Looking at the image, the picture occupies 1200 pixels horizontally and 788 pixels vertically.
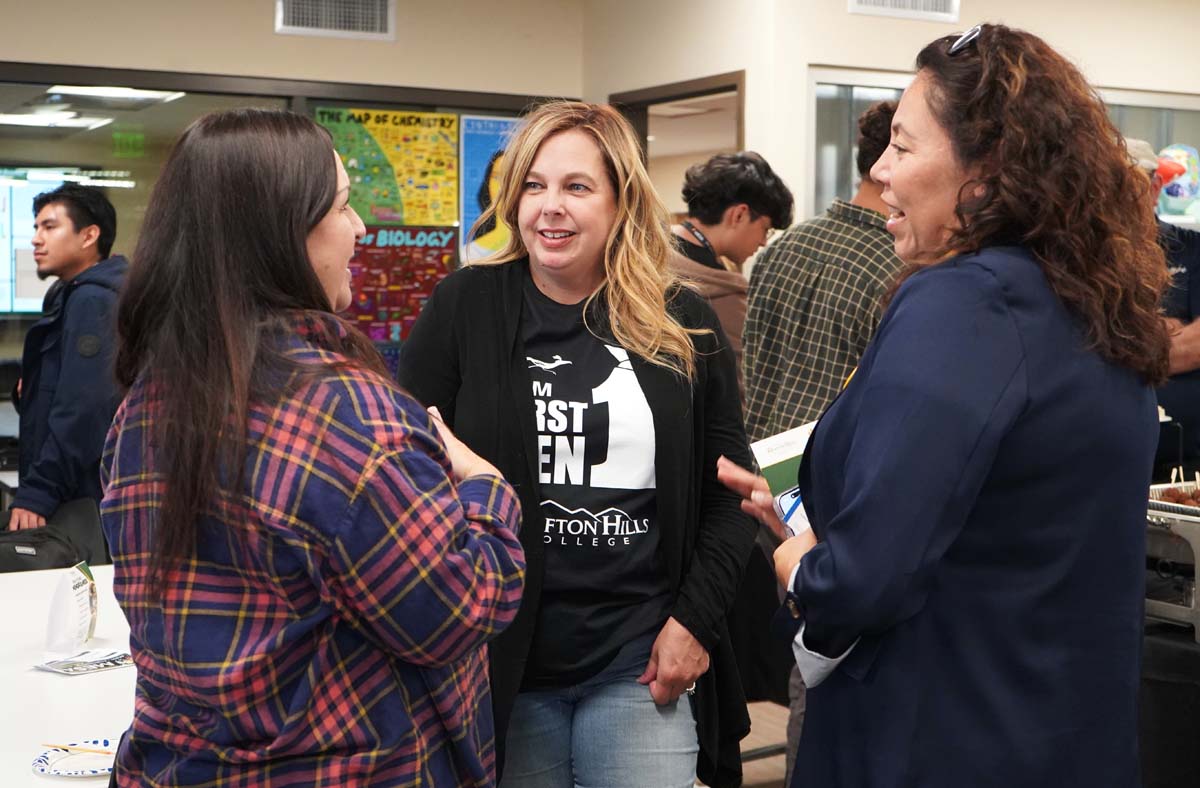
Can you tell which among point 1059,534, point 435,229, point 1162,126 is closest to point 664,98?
point 435,229

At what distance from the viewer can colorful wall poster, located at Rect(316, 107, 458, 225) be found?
5496 millimetres

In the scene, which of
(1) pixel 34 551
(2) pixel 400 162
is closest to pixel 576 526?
(1) pixel 34 551

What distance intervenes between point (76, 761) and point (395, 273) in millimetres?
4143

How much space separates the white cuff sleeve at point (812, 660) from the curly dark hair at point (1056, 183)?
40cm

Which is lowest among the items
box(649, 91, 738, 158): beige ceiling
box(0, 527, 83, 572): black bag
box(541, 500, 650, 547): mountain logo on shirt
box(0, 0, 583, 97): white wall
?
box(0, 527, 83, 572): black bag

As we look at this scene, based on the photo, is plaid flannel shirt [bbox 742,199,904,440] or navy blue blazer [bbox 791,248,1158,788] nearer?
navy blue blazer [bbox 791,248,1158,788]

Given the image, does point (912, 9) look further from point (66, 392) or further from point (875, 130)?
point (66, 392)

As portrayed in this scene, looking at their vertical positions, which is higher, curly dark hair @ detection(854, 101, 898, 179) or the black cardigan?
curly dark hair @ detection(854, 101, 898, 179)

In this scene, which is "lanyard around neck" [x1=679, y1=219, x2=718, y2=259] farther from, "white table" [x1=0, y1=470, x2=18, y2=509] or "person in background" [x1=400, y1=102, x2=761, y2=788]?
"white table" [x1=0, y1=470, x2=18, y2=509]

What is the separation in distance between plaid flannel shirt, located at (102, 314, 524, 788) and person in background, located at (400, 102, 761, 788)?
513mm

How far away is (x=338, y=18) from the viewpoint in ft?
17.6

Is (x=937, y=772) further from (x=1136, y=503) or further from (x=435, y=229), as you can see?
(x=435, y=229)

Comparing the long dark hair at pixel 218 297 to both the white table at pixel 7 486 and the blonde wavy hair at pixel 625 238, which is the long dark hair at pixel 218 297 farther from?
the white table at pixel 7 486

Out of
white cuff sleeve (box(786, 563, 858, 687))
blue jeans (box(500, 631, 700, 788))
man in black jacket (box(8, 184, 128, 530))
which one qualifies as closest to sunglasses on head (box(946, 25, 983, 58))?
white cuff sleeve (box(786, 563, 858, 687))
